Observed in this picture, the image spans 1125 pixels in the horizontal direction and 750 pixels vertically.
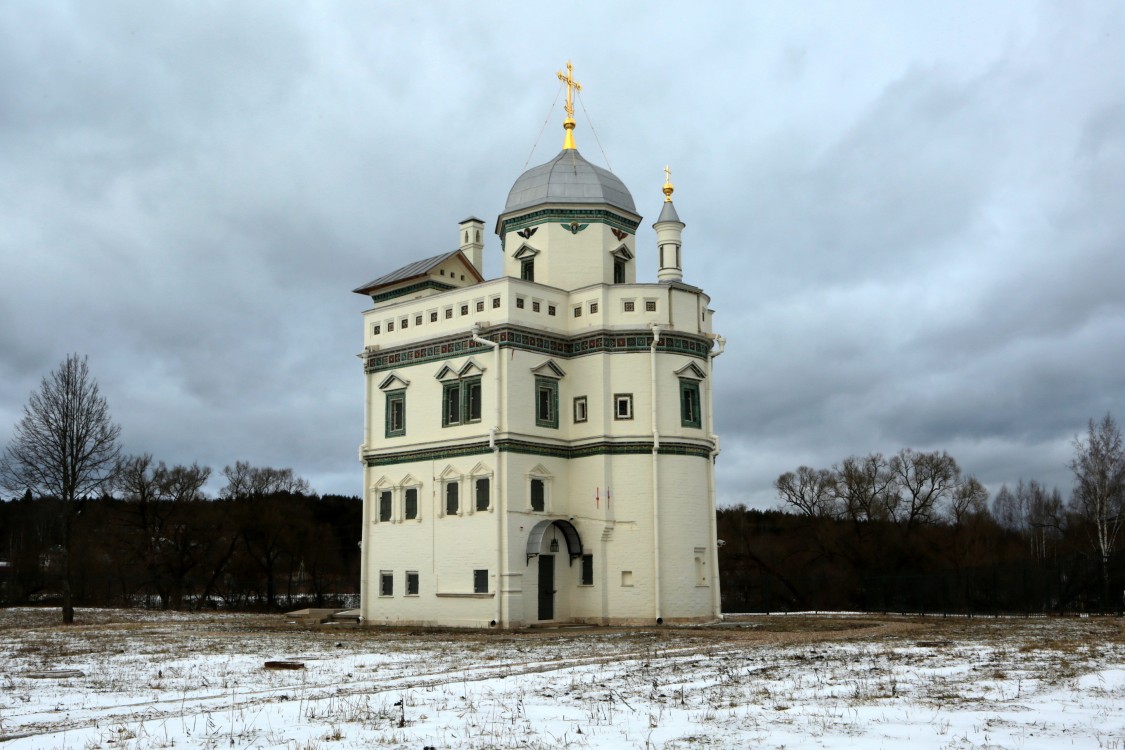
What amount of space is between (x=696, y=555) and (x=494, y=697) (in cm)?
2520

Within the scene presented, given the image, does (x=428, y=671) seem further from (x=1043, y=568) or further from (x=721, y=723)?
(x=1043, y=568)

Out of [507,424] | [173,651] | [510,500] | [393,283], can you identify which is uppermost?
[393,283]

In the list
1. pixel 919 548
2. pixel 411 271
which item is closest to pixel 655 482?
pixel 411 271

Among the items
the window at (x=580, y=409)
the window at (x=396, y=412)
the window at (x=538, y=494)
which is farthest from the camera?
the window at (x=396, y=412)

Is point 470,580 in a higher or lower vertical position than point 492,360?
lower

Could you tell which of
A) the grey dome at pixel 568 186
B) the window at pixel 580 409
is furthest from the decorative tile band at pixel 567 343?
the grey dome at pixel 568 186

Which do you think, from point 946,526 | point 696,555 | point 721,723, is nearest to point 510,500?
point 696,555

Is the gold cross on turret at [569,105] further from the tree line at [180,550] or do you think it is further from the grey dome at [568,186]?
the tree line at [180,550]

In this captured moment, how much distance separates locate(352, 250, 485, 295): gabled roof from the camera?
146ft

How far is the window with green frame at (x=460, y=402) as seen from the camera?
40.5 metres

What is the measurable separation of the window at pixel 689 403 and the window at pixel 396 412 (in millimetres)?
10555

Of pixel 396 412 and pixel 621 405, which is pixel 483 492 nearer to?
pixel 621 405

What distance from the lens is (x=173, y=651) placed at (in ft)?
83.4

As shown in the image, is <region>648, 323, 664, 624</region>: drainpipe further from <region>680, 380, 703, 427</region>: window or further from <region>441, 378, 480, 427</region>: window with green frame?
<region>441, 378, 480, 427</region>: window with green frame
